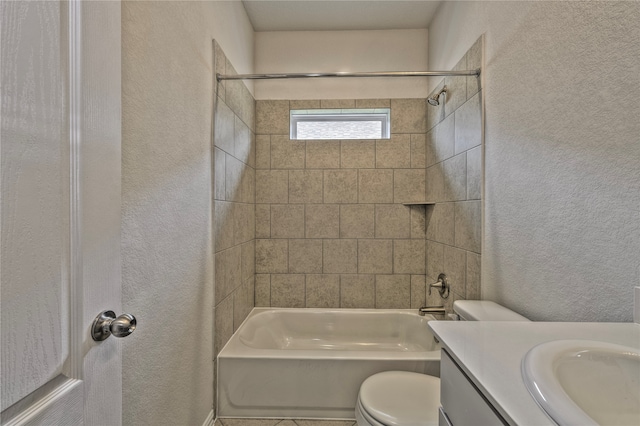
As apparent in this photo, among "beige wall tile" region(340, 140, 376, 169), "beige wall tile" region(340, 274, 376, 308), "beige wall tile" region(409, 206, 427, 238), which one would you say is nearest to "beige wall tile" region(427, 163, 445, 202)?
"beige wall tile" region(409, 206, 427, 238)

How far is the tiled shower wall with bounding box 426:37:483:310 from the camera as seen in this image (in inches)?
65.7

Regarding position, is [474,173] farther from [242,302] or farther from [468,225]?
[242,302]

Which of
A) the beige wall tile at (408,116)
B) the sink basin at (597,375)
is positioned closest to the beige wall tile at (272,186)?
the beige wall tile at (408,116)

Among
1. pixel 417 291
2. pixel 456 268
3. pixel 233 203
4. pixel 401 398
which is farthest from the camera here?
pixel 417 291

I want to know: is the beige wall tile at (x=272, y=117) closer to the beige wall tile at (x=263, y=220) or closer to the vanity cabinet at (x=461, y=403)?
the beige wall tile at (x=263, y=220)

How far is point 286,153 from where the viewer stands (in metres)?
2.55

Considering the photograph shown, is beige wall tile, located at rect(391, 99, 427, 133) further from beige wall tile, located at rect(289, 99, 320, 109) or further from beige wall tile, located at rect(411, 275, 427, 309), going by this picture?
beige wall tile, located at rect(411, 275, 427, 309)

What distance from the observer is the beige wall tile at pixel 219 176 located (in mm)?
1708

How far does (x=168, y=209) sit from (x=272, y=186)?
138 centimetres

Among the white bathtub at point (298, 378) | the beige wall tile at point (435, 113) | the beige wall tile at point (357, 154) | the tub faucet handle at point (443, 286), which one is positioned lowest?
the white bathtub at point (298, 378)

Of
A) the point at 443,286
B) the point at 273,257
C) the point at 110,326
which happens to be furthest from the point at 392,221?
the point at 110,326

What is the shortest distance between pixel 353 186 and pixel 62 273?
2180mm

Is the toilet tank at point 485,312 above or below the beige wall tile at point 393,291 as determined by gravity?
above

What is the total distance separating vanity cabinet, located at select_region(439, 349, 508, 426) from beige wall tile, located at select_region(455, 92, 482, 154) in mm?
1295
